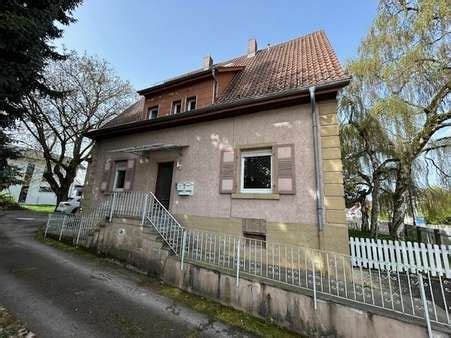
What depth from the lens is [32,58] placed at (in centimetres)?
605

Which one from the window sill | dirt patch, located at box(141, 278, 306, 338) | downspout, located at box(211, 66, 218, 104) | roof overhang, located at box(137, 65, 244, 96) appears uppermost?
roof overhang, located at box(137, 65, 244, 96)

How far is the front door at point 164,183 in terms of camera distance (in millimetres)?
8170

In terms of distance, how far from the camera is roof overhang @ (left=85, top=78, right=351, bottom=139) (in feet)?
19.1

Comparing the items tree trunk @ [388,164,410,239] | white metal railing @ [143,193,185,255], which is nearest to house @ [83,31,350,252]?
white metal railing @ [143,193,185,255]

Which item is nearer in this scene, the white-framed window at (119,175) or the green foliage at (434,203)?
the green foliage at (434,203)

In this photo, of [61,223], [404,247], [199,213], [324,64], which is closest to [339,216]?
[404,247]

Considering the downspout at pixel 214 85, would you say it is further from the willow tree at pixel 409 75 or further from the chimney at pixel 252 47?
the willow tree at pixel 409 75

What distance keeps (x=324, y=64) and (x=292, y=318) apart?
7.43 metres

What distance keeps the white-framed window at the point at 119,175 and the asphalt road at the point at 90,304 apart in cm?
373

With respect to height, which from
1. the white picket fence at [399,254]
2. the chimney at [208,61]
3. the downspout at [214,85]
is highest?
the chimney at [208,61]

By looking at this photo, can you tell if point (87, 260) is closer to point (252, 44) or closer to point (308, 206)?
point (308, 206)

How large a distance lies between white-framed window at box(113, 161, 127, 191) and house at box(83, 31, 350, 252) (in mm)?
45

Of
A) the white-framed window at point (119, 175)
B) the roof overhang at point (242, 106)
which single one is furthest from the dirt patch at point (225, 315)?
the white-framed window at point (119, 175)

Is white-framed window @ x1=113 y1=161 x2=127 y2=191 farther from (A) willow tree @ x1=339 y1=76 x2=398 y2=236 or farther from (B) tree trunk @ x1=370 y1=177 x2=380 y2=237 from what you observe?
(B) tree trunk @ x1=370 y1=177 x2=380 y2=237
